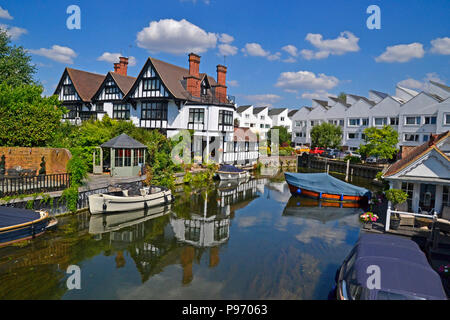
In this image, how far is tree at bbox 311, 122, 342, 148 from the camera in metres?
58.7

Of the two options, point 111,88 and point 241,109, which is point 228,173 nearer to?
point 111,88

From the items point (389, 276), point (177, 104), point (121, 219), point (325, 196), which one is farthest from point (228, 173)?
point (389, 276)

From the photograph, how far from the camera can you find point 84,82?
46500 mm

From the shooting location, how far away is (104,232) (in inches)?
657

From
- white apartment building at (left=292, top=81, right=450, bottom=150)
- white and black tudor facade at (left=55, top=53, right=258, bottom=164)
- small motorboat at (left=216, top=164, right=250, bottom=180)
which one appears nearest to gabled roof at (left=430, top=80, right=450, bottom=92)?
white apartment building at (left=292, top=81, right=450, bottom=150)

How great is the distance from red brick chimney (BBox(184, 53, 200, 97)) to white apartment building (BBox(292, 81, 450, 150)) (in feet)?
91.8

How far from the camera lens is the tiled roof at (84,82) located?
44.4 metres

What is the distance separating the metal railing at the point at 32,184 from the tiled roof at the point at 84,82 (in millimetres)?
28072

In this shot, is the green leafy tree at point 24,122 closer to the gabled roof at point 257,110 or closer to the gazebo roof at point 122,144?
the gazebo roof at point 122,144

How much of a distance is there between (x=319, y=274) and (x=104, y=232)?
11438 mm

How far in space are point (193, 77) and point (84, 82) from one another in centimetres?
1936

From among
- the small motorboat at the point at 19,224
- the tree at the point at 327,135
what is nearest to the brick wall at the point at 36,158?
the small motorboat at the point at 19,224

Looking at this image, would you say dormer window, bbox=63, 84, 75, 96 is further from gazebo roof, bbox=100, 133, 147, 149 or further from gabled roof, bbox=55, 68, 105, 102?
gazebo roof, bbox=100, 133, 147, 149
